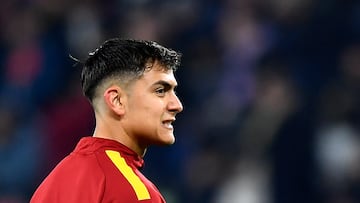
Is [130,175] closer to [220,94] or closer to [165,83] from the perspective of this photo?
[165,83]

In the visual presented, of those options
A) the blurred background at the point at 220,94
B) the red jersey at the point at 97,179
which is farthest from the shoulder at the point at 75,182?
the blurred background at the point at 220,94

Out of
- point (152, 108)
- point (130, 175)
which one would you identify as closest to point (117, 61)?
point (152, 108)

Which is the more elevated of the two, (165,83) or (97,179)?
(165,83)

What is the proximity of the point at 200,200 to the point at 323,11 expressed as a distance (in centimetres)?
219

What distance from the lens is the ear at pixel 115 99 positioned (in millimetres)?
4234

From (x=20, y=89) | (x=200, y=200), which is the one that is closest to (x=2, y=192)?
(x=20, y=89)

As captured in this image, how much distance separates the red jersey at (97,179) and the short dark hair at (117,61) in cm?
24

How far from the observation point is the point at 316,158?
24.9 ft

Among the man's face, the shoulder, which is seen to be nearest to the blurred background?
the man's face

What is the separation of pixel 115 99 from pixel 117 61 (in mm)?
148

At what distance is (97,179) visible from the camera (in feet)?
13.3

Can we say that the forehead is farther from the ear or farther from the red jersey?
the red jersey

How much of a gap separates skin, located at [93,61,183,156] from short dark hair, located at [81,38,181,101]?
40mm

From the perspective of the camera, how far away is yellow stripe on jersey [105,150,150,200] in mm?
4105
